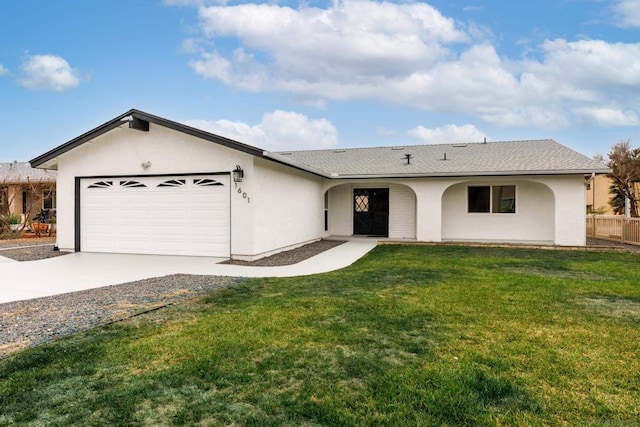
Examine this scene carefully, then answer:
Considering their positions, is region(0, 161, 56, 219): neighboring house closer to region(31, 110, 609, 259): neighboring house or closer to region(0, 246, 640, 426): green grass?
region(31, 110, 609, 259): neighboring house

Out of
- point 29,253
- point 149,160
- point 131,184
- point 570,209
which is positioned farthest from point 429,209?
point 29,253

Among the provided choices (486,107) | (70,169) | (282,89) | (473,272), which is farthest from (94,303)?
(486,107)

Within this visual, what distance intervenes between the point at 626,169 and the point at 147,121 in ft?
70.2

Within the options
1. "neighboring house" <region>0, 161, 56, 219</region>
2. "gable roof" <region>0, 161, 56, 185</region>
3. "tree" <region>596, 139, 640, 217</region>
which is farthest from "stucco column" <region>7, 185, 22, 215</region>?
"tree" <region>596, 139, 640, 217</region>

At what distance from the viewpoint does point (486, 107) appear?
910 inches

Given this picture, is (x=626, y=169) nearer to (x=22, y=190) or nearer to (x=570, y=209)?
(x=570, y=209)

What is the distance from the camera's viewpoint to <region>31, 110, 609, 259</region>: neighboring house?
416 inches

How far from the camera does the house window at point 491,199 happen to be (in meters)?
14.8

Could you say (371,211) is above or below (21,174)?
below

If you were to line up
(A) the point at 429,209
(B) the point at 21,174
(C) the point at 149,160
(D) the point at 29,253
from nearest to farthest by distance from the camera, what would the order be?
1. (C) the point at 149,160
2. (D) the point at 29,253
3. (A) the point at 429,209
4. (B) the point at 21,174

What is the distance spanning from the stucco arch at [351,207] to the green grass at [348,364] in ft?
32.6

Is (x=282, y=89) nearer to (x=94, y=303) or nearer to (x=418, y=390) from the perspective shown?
(x=94, y=303)

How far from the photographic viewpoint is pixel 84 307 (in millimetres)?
5387

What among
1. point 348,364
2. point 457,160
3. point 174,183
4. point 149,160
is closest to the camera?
point 348,364
